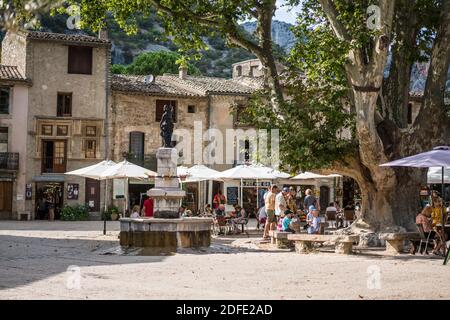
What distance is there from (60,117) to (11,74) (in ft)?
11.6

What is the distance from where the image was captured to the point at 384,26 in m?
16.4

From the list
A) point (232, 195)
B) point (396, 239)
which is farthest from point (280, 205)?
point (232, 195)

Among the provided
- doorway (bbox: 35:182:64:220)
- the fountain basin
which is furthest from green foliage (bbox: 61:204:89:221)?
the fountain basin

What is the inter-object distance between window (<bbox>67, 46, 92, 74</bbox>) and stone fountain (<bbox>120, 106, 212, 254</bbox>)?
970 inches

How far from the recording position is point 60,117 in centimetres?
4003

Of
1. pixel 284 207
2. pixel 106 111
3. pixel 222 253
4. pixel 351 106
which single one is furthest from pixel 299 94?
pixel 106 111

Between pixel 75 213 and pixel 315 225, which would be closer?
pixel 315 225

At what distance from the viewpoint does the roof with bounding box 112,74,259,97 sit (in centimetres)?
4188

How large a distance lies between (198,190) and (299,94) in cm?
2403

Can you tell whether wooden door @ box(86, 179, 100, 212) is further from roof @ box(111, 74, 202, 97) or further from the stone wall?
roof @ box(111, 74, 202, 97)

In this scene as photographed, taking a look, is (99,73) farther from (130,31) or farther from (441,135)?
(441,135)

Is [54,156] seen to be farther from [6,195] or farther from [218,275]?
A: [218,275]

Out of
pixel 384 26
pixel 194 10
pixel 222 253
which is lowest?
pixel 222 253
